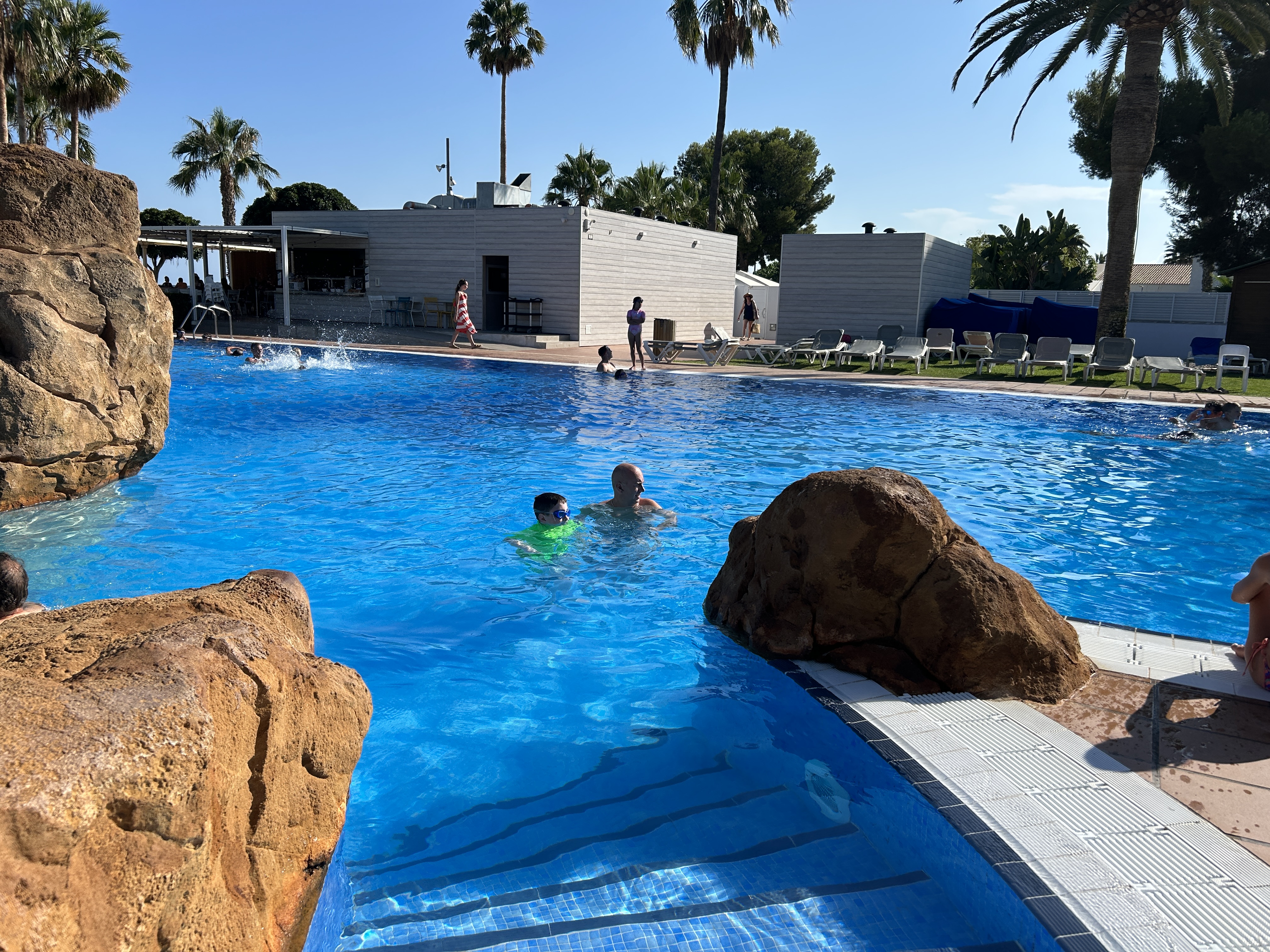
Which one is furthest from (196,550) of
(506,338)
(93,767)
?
(506,338)

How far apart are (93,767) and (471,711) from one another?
3181mm

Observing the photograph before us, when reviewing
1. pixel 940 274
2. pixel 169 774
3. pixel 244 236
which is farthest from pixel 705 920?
pixel 244 236

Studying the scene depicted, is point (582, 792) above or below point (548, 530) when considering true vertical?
below

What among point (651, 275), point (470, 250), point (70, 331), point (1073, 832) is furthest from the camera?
point (651, 275)

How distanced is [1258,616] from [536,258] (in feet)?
73.8

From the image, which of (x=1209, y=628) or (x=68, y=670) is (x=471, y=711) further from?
(x=1209, y=628)

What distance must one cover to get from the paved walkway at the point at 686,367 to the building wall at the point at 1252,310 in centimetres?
795

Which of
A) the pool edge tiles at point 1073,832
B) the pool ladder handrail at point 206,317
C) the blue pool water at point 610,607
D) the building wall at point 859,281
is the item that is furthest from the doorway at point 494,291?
the pool edge tiles at point 1073,832

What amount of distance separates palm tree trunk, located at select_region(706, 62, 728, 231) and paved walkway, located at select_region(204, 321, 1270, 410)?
1012 cm

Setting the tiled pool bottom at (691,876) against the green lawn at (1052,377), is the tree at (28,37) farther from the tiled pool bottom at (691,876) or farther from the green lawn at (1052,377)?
the tiled pool bottom at (691,876)

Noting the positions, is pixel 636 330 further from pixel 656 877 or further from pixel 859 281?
pixel 656 877

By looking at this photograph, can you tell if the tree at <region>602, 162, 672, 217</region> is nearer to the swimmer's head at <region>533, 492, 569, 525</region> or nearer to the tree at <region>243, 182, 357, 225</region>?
the tree at <region>243, 182, 357, 225</region>

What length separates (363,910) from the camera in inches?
117

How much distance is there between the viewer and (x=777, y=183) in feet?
161
